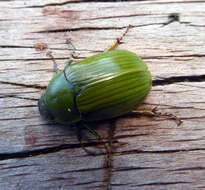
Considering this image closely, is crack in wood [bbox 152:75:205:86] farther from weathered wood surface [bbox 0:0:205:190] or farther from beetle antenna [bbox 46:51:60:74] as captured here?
beetle antenna [bbox 46:51:60:74]

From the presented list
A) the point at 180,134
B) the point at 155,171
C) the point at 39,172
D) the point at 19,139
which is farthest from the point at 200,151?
the point at 19,139

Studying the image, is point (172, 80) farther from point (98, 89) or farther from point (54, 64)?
point (54, 64)

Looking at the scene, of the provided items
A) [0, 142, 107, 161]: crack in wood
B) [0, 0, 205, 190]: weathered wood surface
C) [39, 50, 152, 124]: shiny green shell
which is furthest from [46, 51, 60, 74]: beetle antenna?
[0, 142, 107, 161]: crack in wood

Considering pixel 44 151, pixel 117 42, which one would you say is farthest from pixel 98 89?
pixel 44 151

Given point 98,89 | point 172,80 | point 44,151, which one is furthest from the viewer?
point 172,80

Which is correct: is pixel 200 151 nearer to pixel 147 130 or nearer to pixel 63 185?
pixel 147 130

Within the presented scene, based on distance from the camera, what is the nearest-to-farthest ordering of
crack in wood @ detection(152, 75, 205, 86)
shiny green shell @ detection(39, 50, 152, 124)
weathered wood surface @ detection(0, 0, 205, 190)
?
shiny green shell @ detection(39, 50, 152, 124), weathered wood surface @ detection(0, 0, 205, 190), crack in wood @ detection(152, 75, 205, 86)
